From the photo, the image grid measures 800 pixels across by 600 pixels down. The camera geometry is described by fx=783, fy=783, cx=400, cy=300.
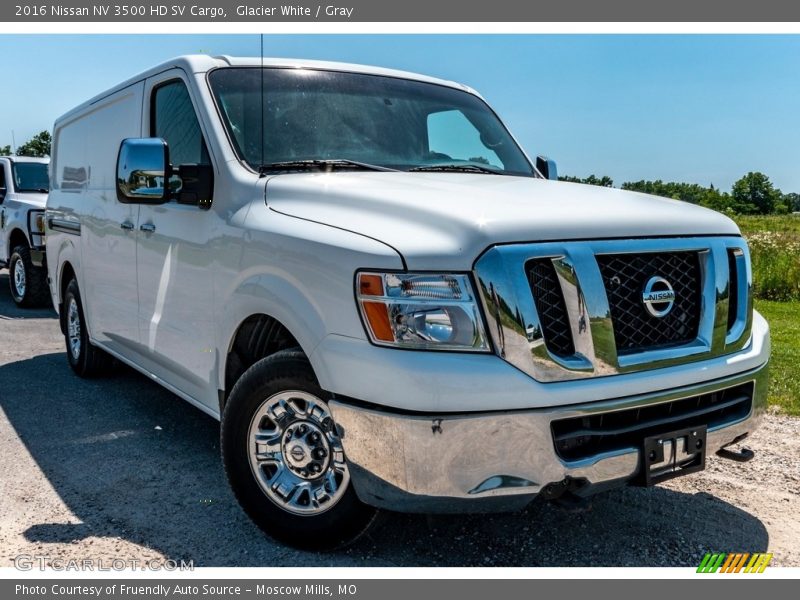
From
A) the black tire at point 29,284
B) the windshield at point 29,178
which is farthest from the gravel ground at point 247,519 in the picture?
the windshield at point 29,178

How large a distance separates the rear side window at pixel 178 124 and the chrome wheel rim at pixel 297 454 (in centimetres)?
137

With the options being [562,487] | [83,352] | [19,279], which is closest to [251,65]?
[562,487]

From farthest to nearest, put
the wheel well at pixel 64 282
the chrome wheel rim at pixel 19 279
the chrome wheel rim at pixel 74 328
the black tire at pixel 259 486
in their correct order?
the chrome wheel rim at pixel 19 279
the wheel well at pixel 64 282
the chrome wheel rim at pixel 74 328
the black tire at pixel 259 486

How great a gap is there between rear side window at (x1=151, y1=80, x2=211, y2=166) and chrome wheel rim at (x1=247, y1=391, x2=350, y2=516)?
1368 millimetres

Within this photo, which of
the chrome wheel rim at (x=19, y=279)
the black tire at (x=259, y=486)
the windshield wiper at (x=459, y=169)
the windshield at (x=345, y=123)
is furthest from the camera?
the chrome wheel rim at (x=19, y=279)

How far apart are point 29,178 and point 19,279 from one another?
1.72 metres

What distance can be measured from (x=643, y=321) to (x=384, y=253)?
1.00 m

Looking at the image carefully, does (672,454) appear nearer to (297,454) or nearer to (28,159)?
(297,454)

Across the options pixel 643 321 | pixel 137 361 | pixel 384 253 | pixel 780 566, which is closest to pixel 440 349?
pixel 384 253

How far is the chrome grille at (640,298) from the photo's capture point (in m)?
2.83

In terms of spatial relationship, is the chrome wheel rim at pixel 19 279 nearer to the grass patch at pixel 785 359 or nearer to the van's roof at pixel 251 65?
the van's roof at pixel 251 65

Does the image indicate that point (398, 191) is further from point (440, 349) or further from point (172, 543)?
point (172, 543)

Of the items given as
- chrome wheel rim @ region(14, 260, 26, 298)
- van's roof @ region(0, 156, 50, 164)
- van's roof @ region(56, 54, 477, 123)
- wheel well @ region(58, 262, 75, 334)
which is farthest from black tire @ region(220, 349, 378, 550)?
van's roof @ region(0, 156, 50, 164)

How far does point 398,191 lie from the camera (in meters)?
3.14
